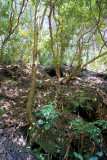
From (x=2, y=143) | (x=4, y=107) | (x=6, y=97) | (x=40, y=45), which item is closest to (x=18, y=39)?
(x=40, y=45)

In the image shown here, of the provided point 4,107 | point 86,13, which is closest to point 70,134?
point 4,107

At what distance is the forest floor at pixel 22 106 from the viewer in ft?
7.04

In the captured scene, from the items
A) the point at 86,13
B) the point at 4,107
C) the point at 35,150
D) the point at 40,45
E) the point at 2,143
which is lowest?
the point at 35,150

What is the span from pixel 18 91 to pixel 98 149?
10.3 ft

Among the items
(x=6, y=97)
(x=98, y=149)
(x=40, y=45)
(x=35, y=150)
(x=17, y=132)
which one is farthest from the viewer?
(x=40, y=45)

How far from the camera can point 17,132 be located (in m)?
2.48

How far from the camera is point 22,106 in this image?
342 cm

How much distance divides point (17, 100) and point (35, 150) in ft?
5.91

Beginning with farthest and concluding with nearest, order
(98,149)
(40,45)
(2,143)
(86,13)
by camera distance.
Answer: (40,45) < (86,13) < (98,149) < (2,143)

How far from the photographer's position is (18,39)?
16.2 ft

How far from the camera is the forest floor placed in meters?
2.14

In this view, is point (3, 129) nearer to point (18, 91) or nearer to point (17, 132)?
point (17, 132)

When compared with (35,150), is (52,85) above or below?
above

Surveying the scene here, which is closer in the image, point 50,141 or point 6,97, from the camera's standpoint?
point 50,141
